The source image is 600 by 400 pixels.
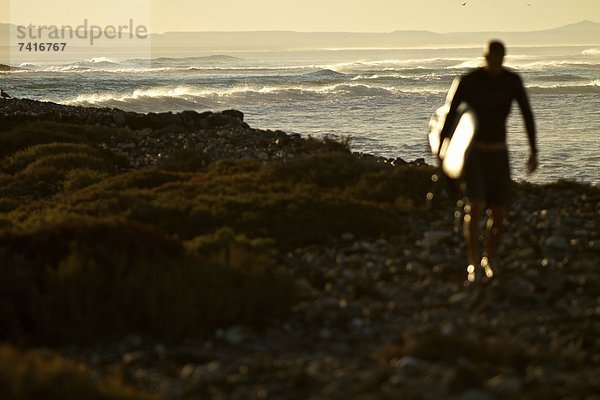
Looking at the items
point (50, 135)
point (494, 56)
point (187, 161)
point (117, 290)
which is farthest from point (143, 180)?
point (494, 56)

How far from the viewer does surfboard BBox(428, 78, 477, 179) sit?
10773 millimetres

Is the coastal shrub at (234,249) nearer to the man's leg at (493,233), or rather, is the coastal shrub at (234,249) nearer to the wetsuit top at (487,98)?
the man's leg at (493,233)

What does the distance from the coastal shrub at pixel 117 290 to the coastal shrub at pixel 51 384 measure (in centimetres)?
195

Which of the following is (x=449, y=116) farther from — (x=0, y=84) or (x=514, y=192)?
(x=0, y=84)

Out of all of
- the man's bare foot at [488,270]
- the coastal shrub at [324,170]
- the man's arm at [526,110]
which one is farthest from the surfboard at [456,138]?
the coastal shrub at [324,170]

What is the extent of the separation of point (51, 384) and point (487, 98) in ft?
20.2

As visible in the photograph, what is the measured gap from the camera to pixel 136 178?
18.6 metres

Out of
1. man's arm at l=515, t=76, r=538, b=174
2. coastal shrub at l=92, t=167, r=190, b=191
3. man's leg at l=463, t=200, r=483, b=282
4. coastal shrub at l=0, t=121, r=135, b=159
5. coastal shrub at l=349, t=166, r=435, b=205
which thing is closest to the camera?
man's arm at l=515, t=76, r=538, b=174

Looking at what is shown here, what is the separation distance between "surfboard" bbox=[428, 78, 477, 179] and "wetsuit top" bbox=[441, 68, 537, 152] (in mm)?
79

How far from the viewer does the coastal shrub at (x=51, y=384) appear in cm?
698

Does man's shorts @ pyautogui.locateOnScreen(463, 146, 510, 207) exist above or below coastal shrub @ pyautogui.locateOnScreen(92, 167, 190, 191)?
above

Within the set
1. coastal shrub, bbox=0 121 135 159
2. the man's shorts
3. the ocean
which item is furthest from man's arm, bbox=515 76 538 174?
coastal shrub, bbox=0 121 135 159

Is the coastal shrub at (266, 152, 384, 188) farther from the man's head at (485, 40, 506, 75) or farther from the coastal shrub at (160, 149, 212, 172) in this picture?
the man's head at (485, 40, 506, 75)

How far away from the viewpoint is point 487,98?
10820 mm
